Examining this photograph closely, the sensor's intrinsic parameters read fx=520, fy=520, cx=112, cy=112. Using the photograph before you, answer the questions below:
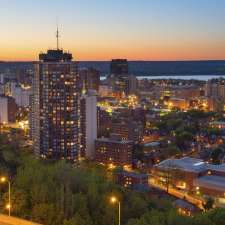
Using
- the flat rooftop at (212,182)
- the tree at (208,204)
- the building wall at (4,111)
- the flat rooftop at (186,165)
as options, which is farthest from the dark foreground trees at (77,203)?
the building wall at (4,111)

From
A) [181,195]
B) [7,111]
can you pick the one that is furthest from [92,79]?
[181,195]

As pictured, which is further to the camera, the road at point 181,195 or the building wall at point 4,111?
the building wall at point 4,111

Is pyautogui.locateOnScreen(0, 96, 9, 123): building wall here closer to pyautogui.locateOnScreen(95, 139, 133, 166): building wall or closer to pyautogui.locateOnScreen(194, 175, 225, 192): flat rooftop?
pyautogui.locateOnScreen(95, 139, 133, 166): building wall

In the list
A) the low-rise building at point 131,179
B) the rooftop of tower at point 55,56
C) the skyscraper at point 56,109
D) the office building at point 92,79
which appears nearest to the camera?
the low-rise building at point 131,179

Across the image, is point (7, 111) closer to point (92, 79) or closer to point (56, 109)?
point (56, 109)

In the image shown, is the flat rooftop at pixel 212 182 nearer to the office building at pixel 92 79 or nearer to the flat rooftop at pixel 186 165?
the flat rooftop at pixel 186 165

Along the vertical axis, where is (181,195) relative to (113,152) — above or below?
below

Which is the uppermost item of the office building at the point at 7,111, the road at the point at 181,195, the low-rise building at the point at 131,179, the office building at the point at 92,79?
the office building at the point at 92,79

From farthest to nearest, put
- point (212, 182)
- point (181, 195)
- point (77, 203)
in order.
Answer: point (212, 182), point (181, 195), point (77, 203)

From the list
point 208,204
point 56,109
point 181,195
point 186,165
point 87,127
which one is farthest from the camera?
point 87,127
